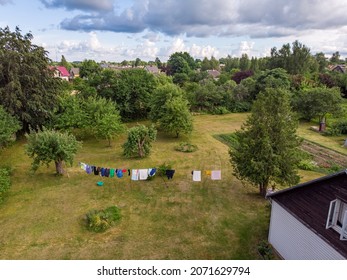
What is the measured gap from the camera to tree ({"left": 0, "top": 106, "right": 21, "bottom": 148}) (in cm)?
2268

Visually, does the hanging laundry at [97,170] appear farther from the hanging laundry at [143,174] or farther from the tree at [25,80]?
the tree at [25,80]

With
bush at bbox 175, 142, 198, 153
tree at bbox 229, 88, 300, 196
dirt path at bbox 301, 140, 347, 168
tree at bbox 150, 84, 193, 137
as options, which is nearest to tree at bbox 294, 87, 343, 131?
dirt path at bbox 301, 140, 347, 168

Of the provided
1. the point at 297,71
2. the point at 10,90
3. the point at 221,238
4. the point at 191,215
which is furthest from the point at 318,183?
the point at 297,71

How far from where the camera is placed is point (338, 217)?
9.81m

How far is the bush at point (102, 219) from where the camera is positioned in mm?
14857

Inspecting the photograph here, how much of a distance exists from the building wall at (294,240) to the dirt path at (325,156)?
14.4m

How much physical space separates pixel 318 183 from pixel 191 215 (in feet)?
25.7

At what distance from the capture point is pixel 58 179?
21094 mm

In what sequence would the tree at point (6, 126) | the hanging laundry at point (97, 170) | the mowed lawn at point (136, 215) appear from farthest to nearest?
the tree at point (6, 126) < the hanging laundry at point (97, 170) < the mowed lawn at point (136, 215)

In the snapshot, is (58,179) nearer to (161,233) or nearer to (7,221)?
(7,221)

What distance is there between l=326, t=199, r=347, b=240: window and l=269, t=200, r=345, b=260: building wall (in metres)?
0.69

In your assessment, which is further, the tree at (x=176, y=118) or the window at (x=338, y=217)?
the tree at (x=176, y=118)

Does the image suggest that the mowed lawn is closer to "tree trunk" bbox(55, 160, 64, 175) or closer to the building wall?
"tree trunk" bbox(55, 160, 64, 175)

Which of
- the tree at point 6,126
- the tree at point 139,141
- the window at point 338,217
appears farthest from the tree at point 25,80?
the window at point 338,217
